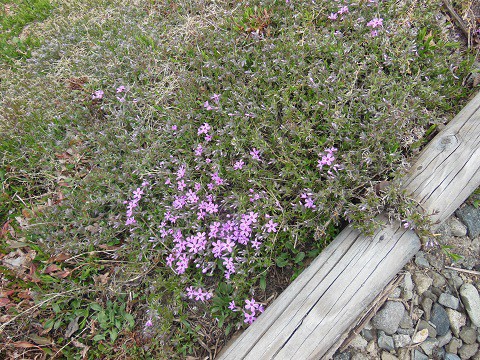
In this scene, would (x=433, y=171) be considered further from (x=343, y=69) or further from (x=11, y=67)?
(x=11, y=67)

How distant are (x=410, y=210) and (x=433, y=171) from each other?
0.48m

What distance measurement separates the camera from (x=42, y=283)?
3734 millimetres

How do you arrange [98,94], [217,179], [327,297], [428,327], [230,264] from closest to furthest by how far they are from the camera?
[327,297]
[428,327]
[230,264]
[217,179]
[98,94]

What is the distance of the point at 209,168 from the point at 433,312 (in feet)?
7.60

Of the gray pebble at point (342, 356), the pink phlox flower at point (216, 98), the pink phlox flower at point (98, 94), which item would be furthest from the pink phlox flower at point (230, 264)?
the pink phlox flower at point (98, 94)

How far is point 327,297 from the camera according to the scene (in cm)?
294

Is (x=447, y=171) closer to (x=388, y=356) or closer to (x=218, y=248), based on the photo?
(x=388, y=356)

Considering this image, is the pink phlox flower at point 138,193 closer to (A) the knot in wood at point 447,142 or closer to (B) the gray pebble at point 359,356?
(B) the gray pebble at point 359,356

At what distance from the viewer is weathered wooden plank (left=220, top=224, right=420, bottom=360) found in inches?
112

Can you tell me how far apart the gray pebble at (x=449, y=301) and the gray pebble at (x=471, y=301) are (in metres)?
0.06

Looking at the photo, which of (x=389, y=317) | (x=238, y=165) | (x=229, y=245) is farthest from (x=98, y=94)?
(x=389, y=317)

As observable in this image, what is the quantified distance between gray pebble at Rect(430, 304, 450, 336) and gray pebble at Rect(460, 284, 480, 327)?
18cm

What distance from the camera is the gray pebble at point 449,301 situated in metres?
3.10

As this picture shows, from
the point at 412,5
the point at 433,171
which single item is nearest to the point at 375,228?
the point at 433,171
